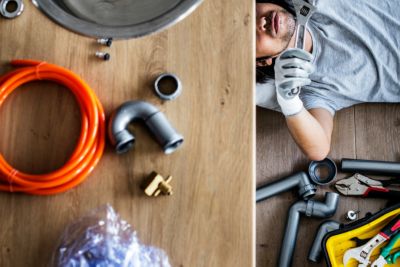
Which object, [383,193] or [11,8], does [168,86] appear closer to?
[11,8]

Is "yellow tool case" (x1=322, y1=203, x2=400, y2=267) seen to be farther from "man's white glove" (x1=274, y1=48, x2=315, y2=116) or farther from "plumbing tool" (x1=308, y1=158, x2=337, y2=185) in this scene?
"man's white glove" (x1=274, y1=48, x2=315, y2=116)

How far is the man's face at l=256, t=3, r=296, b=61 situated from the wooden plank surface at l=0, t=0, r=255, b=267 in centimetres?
37

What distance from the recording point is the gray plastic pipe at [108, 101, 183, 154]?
73 centimetres

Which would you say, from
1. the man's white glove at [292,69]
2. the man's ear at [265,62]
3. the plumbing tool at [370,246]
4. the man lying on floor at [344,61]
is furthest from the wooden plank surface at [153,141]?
the plumbing tool at [370,246]

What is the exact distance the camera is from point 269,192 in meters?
1.42

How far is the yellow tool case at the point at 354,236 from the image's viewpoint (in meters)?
1.25

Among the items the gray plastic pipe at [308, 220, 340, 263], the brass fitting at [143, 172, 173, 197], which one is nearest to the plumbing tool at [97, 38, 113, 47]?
the brass fitting at [143, 172, 173, 197]

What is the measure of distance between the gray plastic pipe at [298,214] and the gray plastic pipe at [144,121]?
2.46 feet

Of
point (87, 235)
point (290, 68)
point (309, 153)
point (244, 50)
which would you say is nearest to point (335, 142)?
point (309, 153)

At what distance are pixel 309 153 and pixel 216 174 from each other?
2.12ft

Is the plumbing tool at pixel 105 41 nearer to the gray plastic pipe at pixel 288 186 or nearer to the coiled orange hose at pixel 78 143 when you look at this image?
the coiled orange hose at pixel 78 143

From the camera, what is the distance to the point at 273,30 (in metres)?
1.19

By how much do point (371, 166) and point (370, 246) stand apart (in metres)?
0.25

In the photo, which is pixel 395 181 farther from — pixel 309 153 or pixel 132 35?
pixel 132 35
